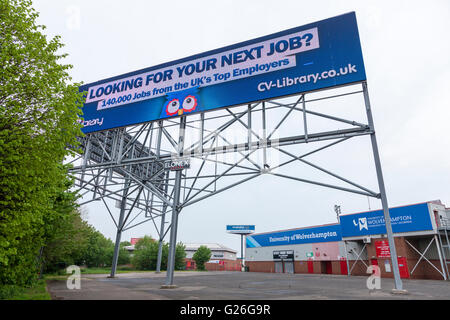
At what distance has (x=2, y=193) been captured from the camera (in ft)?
21.6

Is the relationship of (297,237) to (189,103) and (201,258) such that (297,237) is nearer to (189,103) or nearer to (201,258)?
(201,258)

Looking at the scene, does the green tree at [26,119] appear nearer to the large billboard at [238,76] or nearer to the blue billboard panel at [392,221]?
the large billboard at [238,76]

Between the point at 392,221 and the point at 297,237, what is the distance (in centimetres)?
1654

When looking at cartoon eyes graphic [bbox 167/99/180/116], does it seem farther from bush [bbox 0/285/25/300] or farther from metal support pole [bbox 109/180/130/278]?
bush [bbox 0/285/25/300]

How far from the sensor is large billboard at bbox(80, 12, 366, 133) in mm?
12273

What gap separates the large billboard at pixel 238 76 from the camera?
12273 millimetres

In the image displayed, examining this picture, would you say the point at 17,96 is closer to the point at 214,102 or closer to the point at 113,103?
the point at 214,102

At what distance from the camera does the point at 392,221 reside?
25609 millimetres

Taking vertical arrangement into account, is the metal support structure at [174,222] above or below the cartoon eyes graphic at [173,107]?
below

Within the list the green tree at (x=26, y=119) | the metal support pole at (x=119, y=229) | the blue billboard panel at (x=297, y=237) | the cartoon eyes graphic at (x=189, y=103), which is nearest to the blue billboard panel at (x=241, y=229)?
the blue billboard panel at (x=297, y=237)

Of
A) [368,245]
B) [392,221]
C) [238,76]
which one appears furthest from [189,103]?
[368,245]

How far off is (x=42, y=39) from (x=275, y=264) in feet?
140

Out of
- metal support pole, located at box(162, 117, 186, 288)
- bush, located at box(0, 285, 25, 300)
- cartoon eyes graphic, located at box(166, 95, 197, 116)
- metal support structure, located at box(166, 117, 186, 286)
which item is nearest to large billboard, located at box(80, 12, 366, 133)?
cartoon eyes graphic, located at box(166, 95, 197, 116)
